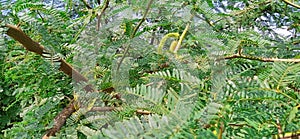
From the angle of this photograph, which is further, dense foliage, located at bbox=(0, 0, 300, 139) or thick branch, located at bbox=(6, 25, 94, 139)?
thick branch, located at bbox=(6, 25, 94, 139)

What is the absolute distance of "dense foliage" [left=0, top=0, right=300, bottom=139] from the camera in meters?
0.30

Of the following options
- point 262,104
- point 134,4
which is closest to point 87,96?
point 134,4

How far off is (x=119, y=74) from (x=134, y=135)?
1.01 feet

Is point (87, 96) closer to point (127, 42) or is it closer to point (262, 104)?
point (127, 42)

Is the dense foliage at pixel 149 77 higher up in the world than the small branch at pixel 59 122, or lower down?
higher up

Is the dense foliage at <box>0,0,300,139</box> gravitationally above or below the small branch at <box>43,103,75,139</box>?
above

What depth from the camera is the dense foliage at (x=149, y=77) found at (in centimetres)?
30

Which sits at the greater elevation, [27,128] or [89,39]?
[89,39]

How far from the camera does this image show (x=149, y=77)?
515mm

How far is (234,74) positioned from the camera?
45 cm

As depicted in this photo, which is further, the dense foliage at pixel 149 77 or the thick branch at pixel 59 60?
the thick branch at pixel 59 60

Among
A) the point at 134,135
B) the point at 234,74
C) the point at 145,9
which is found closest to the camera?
the point at 134,135

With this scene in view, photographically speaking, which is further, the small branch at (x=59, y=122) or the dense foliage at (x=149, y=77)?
the small branch at (x=59, y=122)

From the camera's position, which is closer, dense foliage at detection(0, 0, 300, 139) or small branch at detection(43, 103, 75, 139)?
dense foliage at detection(0, 0, 300, 139)
